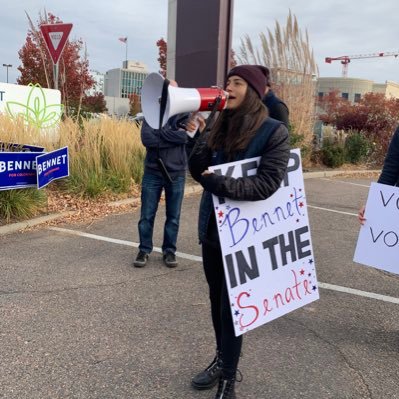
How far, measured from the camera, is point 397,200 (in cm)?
317

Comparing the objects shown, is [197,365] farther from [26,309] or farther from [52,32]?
[52,32]

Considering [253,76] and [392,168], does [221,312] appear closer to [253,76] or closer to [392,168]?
[253,76]

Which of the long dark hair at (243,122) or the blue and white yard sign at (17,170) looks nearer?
the long dark hair at (243,122)

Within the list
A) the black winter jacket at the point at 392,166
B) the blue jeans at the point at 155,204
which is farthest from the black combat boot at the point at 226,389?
the blue jeans at the point at 155,204

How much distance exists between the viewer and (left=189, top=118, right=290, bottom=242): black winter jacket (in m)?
2.38

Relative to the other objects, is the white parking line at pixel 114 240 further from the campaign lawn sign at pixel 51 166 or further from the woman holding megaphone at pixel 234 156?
the woman holding megaphone at pixel 234 156

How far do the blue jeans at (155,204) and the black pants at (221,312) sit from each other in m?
2.16

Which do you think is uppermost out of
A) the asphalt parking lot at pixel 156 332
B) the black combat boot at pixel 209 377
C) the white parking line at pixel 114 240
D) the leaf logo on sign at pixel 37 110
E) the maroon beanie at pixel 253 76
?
the maroon beanie at pixel 253 76

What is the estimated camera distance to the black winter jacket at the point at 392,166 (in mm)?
3305

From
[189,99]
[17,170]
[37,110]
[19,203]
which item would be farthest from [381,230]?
[37,110]

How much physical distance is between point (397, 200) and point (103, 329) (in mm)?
2318

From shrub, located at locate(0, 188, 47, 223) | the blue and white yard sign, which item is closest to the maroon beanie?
the blue and white yard sign

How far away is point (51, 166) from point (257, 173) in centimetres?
467

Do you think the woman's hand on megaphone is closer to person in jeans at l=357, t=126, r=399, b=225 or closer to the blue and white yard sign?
person in jeans at l=357, t=126, r=399, b=225
